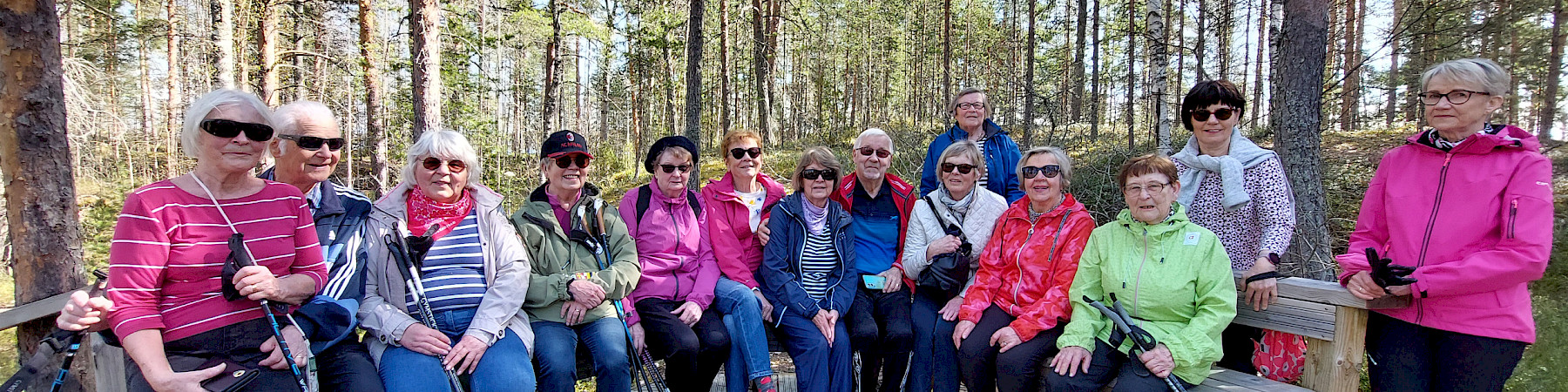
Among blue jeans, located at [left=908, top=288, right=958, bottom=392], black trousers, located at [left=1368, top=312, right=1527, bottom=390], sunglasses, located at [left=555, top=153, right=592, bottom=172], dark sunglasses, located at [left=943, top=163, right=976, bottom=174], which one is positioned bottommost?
blue jeans, located at [left=908, top=288, right=958, bottom=392]

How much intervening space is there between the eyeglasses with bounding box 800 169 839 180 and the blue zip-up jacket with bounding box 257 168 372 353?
218cm

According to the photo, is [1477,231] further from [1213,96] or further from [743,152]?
[743,152]

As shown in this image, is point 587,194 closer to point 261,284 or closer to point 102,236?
point 261,284

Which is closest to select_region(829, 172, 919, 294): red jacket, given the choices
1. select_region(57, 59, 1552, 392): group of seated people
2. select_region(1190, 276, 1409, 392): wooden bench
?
select_region(57, 59, 1552, 392): group of seated people

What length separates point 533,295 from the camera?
3.34 meters

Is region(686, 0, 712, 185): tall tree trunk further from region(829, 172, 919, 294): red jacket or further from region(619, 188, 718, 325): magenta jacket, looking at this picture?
region(619, 188, 718, 325): magenta jacket

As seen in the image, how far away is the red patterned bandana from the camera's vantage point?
324 centimetres

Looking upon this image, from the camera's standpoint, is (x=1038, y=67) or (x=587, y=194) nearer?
(x=587, y=194)

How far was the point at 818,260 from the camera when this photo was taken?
157 inches

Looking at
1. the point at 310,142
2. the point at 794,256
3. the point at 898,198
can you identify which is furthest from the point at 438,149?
the point at 898,198

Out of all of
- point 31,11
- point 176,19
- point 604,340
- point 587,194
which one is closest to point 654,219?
point 587,194

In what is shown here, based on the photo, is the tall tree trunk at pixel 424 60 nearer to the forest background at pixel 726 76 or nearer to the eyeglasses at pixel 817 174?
the forest background at pixel 726 76

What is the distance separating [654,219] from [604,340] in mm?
784

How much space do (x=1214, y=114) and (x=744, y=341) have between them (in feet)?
8.18
